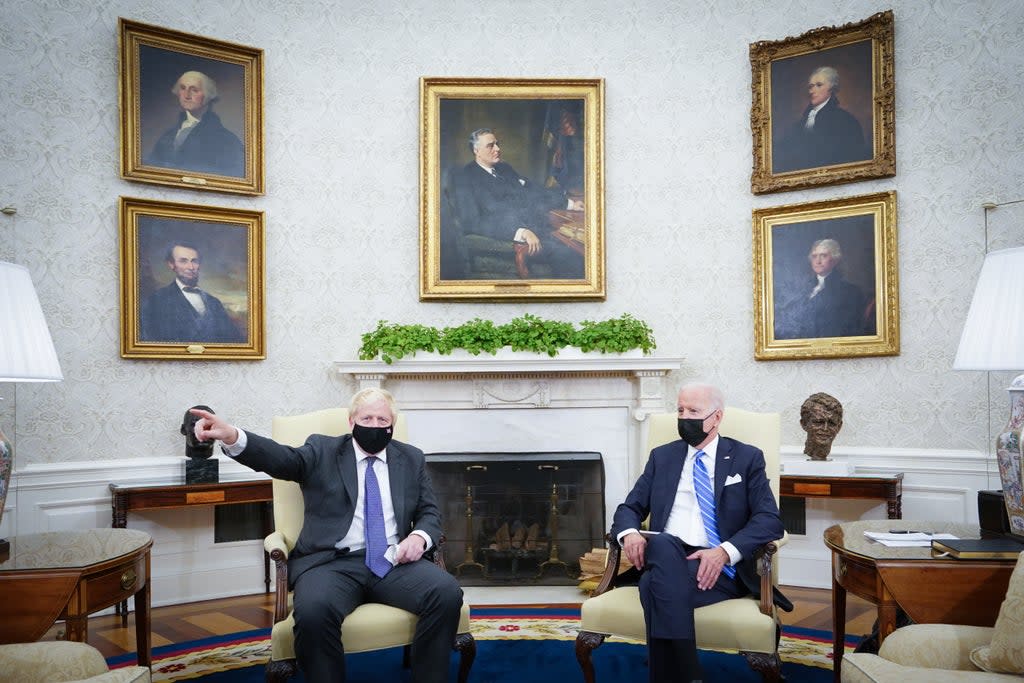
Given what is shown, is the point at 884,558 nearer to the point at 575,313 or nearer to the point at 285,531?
the point at 285,531

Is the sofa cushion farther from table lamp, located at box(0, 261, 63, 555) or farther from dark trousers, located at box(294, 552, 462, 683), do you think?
table lamp, located at box(0, 261, 63, 555)

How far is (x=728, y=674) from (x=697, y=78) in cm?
454

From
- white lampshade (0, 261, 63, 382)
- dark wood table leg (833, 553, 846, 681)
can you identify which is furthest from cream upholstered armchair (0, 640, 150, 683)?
dark wood table leg (833, 553, 846, 681)

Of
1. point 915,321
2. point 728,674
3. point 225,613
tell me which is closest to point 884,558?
point 728,674

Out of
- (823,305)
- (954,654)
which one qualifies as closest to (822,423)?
(823,305)

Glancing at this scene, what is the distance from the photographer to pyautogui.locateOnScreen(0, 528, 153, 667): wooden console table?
2807 mm

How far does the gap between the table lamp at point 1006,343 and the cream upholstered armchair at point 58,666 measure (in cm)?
328

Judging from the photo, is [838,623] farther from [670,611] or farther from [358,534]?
[358,534]

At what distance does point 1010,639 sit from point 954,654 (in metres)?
0.25

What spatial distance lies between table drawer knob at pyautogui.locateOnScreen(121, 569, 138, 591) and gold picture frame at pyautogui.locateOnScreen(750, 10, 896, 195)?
197 inches

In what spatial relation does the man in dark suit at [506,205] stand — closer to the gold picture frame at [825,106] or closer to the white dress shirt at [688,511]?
the gold picture frame at [825,106]

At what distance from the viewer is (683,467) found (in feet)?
11.9

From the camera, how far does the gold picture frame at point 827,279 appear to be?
Result: 561 centimetres

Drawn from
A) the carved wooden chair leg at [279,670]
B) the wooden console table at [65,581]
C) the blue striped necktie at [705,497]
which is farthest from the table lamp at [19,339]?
the blue striped necktie at [705,497]
